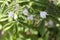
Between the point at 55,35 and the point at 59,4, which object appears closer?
the point at 59,4

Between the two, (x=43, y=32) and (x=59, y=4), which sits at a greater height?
(x=59, y=4)

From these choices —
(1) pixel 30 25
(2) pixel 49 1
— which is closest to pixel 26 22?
(1) pixel 30 25

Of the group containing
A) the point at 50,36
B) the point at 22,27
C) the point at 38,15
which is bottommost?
the point at 50,36

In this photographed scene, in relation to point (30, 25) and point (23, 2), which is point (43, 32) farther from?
point (23, 2)

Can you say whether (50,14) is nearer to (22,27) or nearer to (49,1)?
(49,1)

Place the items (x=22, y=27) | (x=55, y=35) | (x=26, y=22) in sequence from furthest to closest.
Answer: (x=55, y=35) < (x=22, y=27) < (x=26, y=22)

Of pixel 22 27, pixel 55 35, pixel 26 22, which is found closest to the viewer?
pixel 26 22

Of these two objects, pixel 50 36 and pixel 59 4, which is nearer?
pixel 59 4

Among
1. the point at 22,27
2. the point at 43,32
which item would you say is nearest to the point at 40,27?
the point at 43,32

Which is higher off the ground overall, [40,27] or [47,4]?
[47,4]
